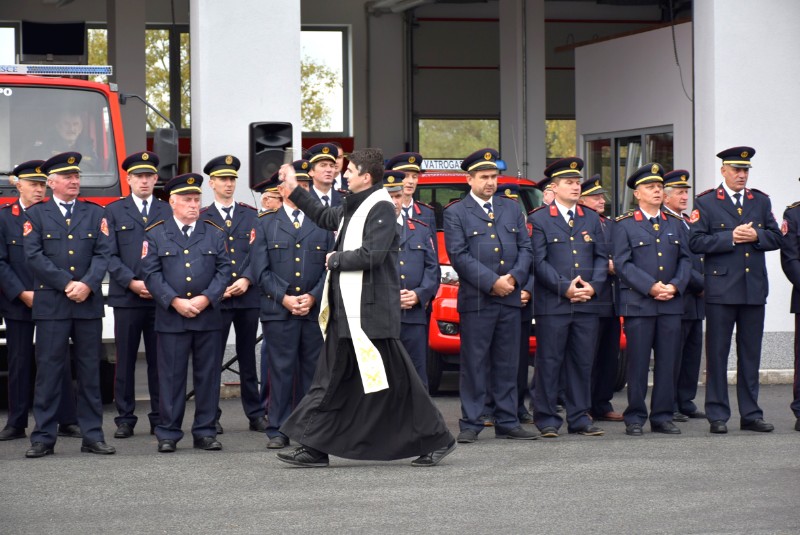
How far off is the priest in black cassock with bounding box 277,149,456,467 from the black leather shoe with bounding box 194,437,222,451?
3.74 feet

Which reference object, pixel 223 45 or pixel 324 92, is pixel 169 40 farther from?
pixel 223 45

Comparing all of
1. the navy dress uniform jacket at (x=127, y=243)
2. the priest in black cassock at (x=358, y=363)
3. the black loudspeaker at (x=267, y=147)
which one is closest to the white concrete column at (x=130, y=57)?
the black loudspeaker at (x=267, y=147)

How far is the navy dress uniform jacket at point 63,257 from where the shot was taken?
9.75 meters

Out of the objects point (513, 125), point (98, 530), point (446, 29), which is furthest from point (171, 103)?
point (98, 530)

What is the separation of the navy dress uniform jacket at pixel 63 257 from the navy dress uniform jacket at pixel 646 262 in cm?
386

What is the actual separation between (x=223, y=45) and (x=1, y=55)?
13.0m

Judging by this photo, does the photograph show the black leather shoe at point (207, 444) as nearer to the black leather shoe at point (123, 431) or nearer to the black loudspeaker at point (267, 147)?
the black leather shoe at point (123, 431)

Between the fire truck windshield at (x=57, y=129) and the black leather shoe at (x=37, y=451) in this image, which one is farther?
the fire truck windshield at (x=57, y=129)

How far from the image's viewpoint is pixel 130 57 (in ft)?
71.7

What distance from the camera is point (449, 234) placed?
10.4 meters

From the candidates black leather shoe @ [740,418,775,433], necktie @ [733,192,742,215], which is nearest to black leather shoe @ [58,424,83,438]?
black leather shoe @ [740,418,775,433]

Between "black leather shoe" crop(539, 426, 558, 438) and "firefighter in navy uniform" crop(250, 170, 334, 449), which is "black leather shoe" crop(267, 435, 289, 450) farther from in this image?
"black leather shoe" crop(539, 426, 558, 438)

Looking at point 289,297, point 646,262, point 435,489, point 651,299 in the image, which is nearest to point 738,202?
point 646,262

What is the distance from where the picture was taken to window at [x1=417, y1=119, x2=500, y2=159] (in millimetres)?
28812
